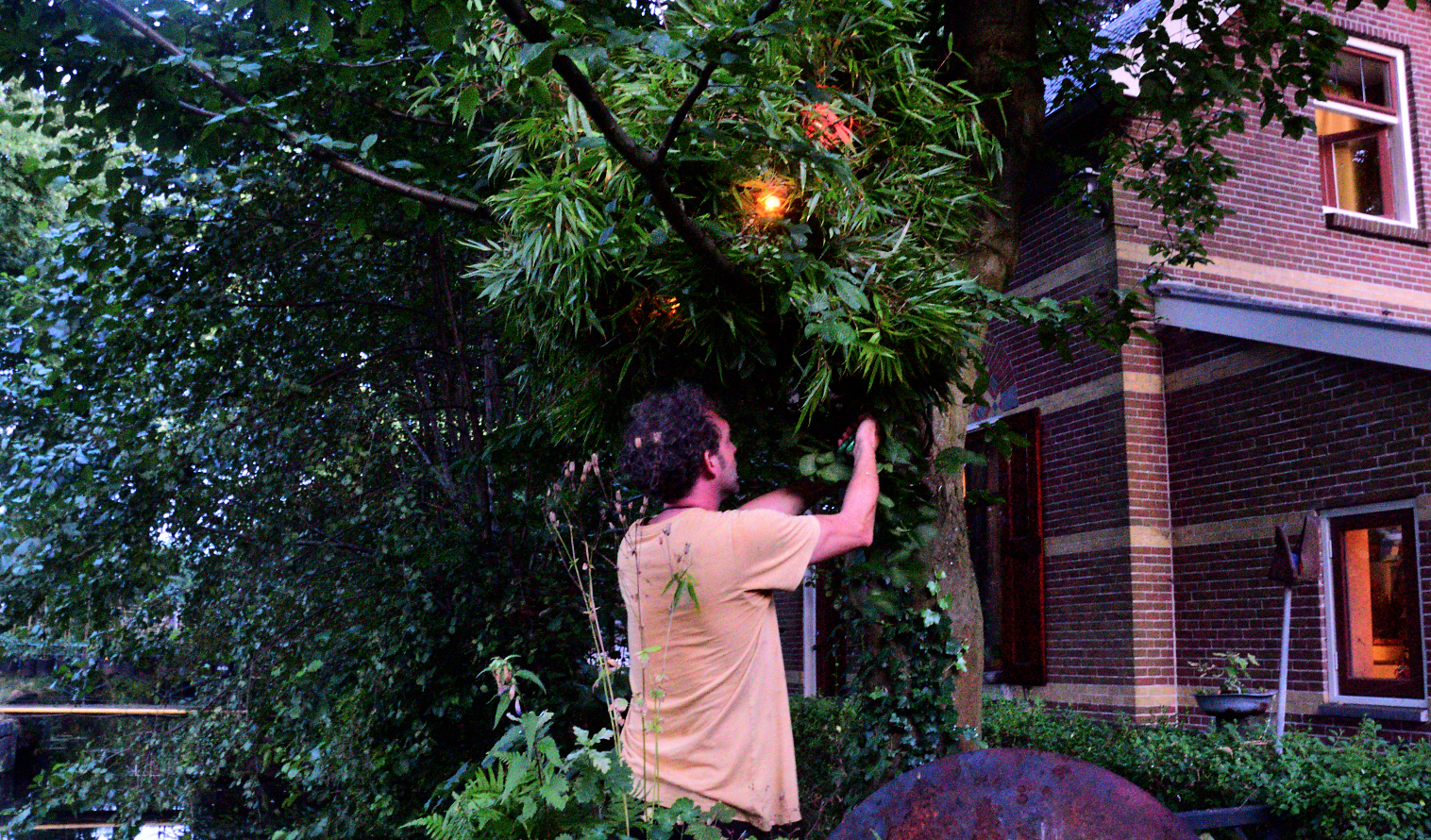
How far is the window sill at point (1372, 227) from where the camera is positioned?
10508 millimetres

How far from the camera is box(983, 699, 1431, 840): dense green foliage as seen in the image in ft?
19.3

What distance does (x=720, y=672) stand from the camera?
2.43 metres

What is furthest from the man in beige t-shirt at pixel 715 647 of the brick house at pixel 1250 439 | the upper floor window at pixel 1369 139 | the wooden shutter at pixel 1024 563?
the upper floor window at pixel 1369 139

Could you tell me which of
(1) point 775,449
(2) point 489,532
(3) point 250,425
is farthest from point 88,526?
(1) point 775,449

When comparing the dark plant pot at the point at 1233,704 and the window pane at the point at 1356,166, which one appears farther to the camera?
the window pane at the point at 1356,166

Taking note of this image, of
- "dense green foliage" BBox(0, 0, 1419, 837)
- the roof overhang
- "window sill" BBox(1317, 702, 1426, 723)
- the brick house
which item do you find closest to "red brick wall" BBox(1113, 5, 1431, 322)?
the brick house

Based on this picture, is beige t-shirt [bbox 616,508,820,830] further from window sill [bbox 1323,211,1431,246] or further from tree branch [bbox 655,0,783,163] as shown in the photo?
window sill [bbox 1323,211,1431,246]

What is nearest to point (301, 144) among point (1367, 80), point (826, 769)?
point (826, 769)

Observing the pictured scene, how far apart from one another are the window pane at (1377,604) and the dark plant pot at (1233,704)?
142cm

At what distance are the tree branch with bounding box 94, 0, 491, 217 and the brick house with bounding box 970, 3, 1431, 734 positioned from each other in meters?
4.82

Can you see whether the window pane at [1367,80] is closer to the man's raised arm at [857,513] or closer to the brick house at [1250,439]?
the brick house at [1250,439]

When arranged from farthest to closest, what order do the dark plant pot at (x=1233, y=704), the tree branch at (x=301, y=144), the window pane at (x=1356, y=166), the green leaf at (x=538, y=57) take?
the window pane at (x=1356, y=166)
the dark plant pot at (x=1233, y=704)
the tree branch at (x=301, y=144)
the green leaf at (x=538, y=57)

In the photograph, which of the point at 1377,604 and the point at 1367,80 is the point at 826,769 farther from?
A: the point at 1367,80

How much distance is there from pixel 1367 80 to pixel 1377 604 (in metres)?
5.55
